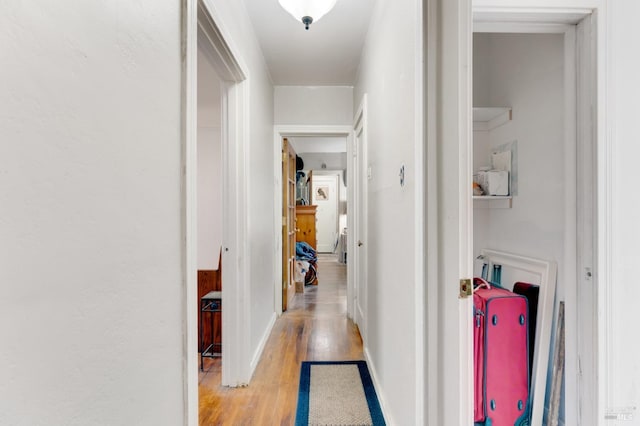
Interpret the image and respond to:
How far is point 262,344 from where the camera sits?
2604mm

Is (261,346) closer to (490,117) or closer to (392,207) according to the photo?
(392,207)

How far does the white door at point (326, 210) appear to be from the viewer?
863 centimetres

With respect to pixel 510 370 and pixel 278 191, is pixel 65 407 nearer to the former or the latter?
pixel 510 370

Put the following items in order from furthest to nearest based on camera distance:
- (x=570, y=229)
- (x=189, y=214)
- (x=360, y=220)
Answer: (x=360, y=220)
(x=570, y=229)
(x=189, y=214)

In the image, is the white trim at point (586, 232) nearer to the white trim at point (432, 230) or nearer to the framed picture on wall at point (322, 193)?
the white trim at point (432, 230)

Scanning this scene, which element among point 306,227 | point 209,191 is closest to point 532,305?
point 209,191

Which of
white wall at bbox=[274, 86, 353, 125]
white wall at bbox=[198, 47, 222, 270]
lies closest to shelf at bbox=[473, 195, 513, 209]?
white wall at bbox=[274, 86, 353, 125]

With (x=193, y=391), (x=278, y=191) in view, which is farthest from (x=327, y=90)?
(x=193, y=391)

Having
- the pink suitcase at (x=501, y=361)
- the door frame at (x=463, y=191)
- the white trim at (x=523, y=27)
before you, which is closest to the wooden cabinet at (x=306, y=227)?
the pink suitcase at (x=501, y=361)

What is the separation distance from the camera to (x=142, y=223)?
0.83 meters

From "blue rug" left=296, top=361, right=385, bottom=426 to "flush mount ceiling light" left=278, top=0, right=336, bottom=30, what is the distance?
2.30 m

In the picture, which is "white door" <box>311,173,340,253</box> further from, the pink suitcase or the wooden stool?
the pink suitcase
